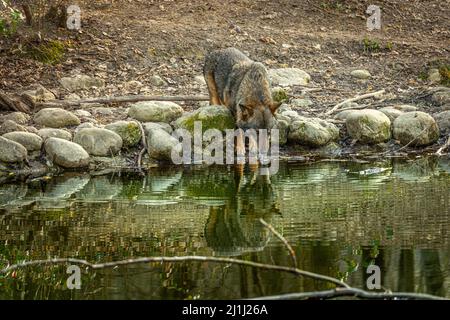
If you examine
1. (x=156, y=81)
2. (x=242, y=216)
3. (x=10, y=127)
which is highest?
(x=156, y=81)

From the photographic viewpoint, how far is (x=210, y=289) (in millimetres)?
7562

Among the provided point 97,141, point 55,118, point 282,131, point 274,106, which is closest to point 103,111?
point 55,118

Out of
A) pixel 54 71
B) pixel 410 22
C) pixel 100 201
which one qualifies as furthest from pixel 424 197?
pixel 410 22

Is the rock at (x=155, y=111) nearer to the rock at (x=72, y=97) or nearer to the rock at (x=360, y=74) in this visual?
the rock at (x=72, y=97)

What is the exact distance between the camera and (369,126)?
15.4 metres

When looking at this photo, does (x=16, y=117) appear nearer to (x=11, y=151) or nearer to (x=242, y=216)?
(x=11, y=151)

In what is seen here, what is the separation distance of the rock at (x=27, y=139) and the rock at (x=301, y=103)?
16.8 ft

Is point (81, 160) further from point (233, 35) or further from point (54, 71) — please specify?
A: point (233, 35)

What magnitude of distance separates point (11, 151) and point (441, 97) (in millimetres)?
8236

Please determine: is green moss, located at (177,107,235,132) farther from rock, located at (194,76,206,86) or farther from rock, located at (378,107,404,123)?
rock, located at (194,76,206,86)

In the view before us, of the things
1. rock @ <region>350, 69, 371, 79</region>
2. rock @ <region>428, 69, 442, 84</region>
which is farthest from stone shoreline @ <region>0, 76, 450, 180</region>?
rock @ <region>350, 69, 371, 79</region>

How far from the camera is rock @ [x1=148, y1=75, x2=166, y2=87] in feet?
59.0
